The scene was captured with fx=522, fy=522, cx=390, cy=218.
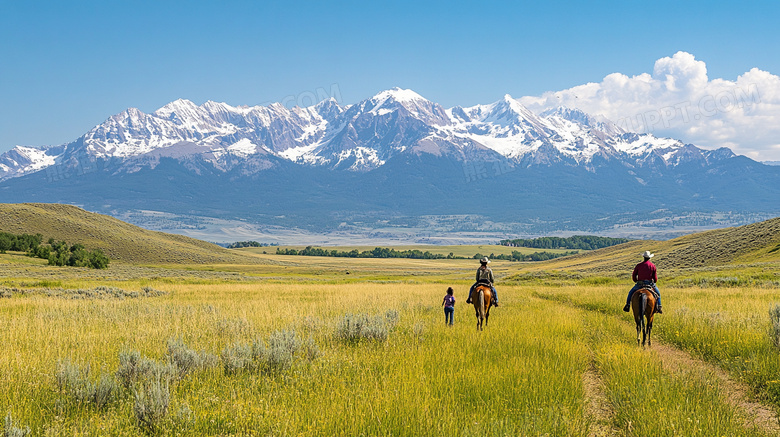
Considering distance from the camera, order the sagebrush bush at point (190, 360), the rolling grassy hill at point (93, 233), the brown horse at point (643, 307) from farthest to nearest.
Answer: the rolling grassy hill at point (93, 233) < the brown horse at point (643, 307) < the sagebrush bush at point (190, 360)

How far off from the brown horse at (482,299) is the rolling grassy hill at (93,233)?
125 meters

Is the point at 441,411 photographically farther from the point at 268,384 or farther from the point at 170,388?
the point at 170,388

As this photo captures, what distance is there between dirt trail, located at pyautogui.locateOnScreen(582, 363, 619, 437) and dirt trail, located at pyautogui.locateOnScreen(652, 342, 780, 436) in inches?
56.6

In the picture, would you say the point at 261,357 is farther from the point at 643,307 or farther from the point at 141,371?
the point at 643,307

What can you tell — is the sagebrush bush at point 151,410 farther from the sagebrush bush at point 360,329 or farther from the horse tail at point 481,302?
the horse tail at point 481,302

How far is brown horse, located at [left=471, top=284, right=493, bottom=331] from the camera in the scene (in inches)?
613

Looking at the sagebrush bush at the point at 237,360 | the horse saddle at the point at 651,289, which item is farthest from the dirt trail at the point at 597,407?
the sagebrush bush at the point at 237,360

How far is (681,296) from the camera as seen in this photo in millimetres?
24547

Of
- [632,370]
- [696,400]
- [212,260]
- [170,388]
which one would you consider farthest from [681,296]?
[212,260]

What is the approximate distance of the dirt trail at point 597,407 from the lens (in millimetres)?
Result: 6969

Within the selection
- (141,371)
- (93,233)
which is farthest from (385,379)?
(93,233)

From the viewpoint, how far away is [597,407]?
26.7ft

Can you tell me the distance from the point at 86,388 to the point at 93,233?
14937 cm

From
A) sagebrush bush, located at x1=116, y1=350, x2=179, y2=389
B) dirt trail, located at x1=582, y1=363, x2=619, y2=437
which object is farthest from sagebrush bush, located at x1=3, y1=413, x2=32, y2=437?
dirt trail, located at x1=582, y1=363, x2=619, y2=437
